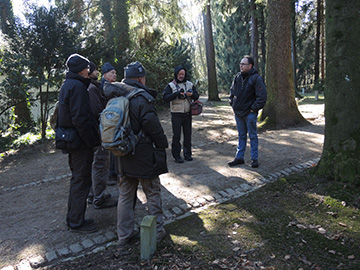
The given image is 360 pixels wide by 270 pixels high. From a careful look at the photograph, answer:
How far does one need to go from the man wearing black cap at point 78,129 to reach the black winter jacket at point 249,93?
127 inches

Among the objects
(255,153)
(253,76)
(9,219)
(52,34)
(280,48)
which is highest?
(52,34)

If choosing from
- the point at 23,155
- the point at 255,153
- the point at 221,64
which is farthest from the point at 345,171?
the point at 221,64

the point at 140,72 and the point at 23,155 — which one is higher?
the point at 140,72

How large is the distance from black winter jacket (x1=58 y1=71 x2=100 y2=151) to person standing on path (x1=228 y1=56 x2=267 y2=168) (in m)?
3.27

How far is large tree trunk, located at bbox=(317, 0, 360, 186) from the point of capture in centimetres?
442

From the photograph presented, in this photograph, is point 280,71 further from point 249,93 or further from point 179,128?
point 179,128

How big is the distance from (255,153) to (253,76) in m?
1.59

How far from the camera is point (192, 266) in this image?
10.2ft

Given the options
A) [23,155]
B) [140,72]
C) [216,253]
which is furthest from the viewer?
[23,155]

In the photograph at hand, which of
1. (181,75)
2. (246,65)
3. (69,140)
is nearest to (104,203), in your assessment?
(69,140)

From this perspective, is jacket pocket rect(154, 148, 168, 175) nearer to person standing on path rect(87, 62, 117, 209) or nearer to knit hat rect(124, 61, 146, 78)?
knit hat rect(124, 61, 146, 78)

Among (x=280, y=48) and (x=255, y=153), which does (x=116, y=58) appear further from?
(x=255, y=153)

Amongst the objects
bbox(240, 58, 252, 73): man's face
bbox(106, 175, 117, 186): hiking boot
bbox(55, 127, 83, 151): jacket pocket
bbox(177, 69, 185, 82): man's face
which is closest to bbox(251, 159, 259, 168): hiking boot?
bbox(240, 58, 252, 73): man's face

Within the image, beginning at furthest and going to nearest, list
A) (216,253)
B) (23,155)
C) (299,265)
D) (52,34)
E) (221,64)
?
(221,64)
(52,34)
(23,155)
(216,253)
(299,265)
